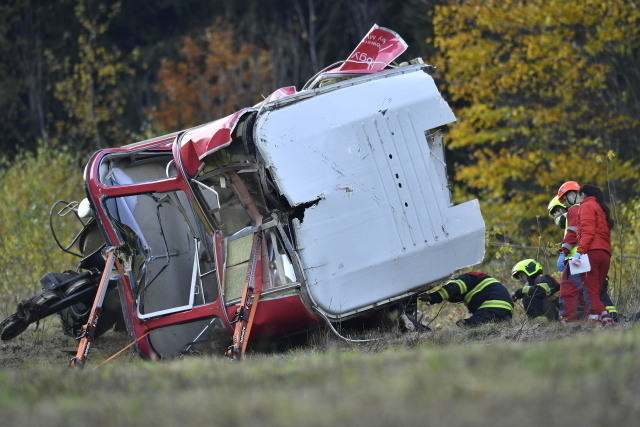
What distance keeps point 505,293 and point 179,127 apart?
26510 mm

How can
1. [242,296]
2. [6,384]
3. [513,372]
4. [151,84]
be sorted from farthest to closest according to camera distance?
1. [151,84]
2. [242,296]
3. [6,384]
4. [513,372]

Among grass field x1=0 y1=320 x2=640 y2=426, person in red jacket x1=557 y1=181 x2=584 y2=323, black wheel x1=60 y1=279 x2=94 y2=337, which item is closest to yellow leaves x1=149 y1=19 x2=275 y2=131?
black wheel x1=60 y1=279 x2=94 y2=337

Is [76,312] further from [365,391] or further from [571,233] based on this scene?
[365,391]

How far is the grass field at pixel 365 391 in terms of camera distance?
4.70 metres

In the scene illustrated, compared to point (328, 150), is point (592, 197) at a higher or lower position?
lower

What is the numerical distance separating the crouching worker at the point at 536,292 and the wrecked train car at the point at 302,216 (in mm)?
873

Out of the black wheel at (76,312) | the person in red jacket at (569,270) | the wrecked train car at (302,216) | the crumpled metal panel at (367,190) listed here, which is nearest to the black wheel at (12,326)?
A: the black wheel at (76,312)

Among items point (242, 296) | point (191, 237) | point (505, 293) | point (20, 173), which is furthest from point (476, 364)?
point (20, 173)

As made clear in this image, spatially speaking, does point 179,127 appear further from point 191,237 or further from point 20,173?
point 191,237

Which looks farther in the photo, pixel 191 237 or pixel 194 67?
pixel 194 67

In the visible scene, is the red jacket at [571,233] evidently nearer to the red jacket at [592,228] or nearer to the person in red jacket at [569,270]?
the person in red jacket at [569,270]

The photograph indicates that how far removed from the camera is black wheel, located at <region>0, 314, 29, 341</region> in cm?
1082

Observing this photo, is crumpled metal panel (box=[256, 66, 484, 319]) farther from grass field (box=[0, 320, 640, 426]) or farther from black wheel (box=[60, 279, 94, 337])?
black wheel (box=[60, 279, 94, 337])

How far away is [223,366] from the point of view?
7.03 m
